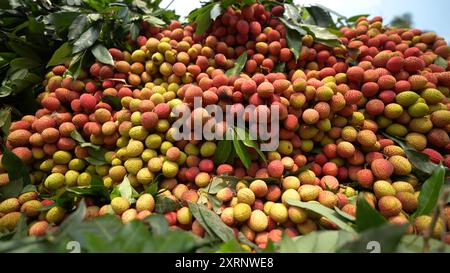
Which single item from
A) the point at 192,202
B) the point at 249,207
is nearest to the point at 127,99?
the point at 192,202

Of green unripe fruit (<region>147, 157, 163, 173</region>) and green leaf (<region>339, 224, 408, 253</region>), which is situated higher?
green leaf (<region>339, 224, 408, 253</region>)

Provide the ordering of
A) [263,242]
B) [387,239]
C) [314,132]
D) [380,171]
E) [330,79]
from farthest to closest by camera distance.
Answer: [330,79] < [314,132] < [380,171] < [263,242] < [387,239]

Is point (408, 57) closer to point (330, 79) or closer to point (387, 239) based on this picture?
point (330, 79)

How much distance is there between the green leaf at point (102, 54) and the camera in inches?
54.1

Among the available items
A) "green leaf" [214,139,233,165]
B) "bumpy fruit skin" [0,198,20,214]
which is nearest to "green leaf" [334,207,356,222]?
"green leaf" [214,139,233,165]

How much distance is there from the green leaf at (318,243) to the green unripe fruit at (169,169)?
1.87 ft

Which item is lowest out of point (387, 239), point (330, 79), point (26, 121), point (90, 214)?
point (90, 214)

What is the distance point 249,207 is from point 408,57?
1058 mm

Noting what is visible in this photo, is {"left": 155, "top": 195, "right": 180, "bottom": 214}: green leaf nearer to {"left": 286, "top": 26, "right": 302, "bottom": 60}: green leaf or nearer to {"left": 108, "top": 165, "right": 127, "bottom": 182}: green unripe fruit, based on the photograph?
{"left": 108, "top": 165, "right": 127, "bottom": 182}: green unripe fruit

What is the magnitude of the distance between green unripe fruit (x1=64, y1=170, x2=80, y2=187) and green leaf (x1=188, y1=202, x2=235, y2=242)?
1.90 feet

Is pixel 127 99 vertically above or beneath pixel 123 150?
above

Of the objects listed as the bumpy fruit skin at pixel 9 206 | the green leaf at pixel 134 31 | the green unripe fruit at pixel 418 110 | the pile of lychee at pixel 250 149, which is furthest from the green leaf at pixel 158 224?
the green leaf at pixel 134 31

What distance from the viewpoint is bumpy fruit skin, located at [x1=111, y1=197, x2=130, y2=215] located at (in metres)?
0.97

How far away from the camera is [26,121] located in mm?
1276
